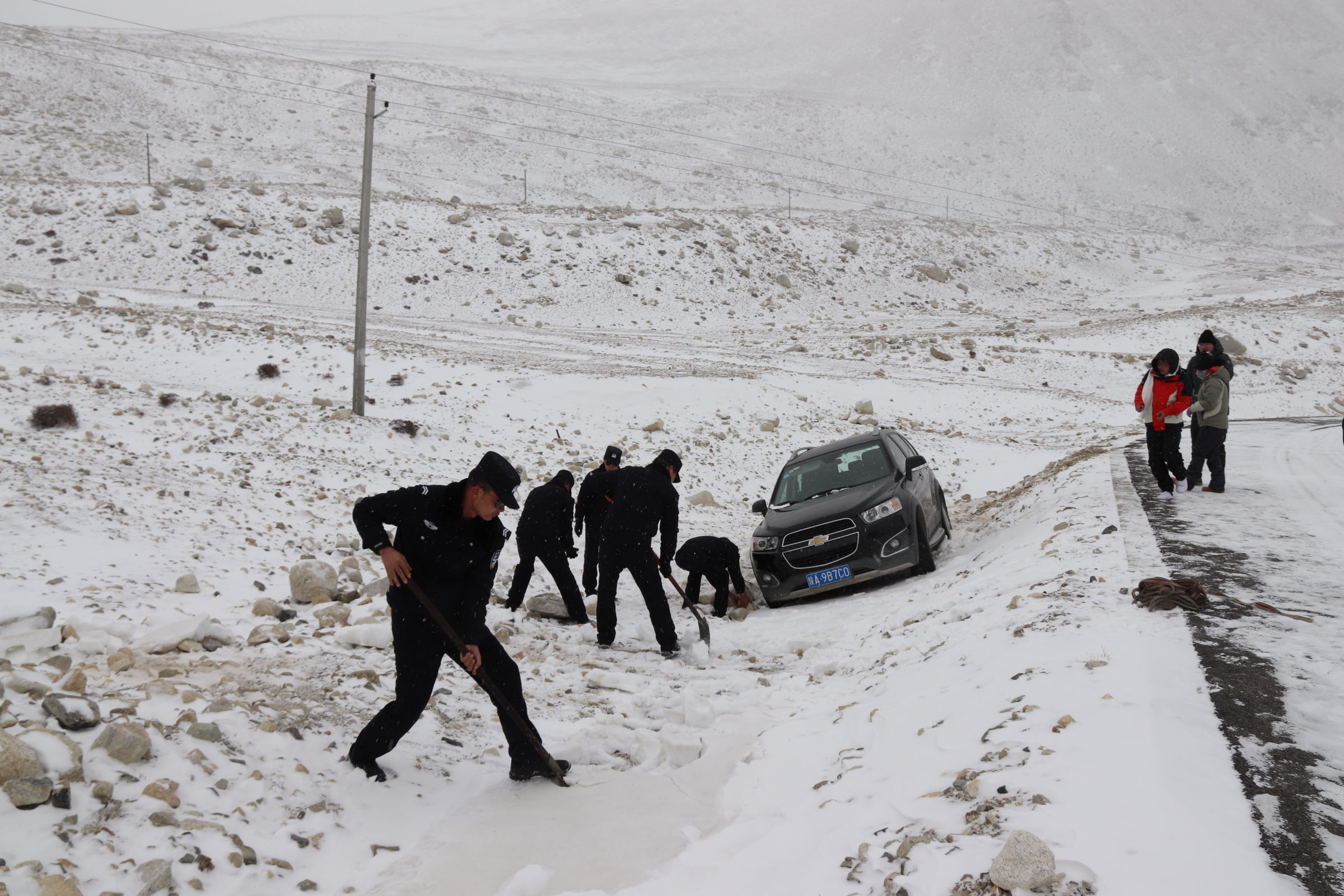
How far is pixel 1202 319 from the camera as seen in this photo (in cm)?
2961

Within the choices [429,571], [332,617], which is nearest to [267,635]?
[332,617]

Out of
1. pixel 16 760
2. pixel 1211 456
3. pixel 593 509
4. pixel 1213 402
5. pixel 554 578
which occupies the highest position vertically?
pixel 1213 402

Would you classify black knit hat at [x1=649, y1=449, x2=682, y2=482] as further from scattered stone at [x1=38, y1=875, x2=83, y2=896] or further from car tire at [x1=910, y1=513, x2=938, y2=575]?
scattered stone at [x1=38, y1=875, x2=83, y2=896]

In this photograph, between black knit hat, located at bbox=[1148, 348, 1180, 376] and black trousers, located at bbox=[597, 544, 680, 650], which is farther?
black knit hat, located at bbox=[1148, 348, 1180, 376]

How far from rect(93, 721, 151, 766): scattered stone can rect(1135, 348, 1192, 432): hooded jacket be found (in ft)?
29.2

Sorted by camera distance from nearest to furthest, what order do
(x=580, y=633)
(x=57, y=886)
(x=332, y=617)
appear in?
(x=57, y=886)
(x=332, y=617)
(x=580, y=633)

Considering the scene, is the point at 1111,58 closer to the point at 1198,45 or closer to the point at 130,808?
the point at 1198,45

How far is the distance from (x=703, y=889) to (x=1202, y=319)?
31.9m

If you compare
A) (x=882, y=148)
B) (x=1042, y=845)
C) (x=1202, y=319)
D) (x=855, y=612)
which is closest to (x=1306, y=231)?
(x=882, y=148)

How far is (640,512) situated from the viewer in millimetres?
7371

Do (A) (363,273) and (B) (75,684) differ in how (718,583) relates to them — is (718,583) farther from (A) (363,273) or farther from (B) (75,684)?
(A) (363,273)

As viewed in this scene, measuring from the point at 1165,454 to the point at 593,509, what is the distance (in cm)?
602

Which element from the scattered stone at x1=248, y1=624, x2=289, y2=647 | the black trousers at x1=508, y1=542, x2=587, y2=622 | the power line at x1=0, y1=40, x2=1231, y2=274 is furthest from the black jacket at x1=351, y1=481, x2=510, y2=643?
the power line at x1=0, y1=40, x2=1231, y2=274

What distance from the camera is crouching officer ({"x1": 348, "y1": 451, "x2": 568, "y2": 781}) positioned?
14.2 feet
